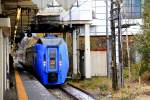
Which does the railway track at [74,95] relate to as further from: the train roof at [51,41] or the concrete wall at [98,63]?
Result: the concrete wall at [98,63]

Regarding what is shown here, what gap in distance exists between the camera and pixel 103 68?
130 feet

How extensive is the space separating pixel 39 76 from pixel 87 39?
636 cm

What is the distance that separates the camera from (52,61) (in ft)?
104

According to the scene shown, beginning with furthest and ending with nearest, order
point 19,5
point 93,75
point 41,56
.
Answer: point 93,75 < point 41,56 < point 19,5

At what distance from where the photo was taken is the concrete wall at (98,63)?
39.5 m

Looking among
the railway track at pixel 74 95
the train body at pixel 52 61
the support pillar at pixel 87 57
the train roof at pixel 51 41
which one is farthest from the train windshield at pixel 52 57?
the support pillar at pixel 87 57

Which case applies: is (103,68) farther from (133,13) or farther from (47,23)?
(133,13)

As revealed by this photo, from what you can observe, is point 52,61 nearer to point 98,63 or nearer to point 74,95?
point 74,95

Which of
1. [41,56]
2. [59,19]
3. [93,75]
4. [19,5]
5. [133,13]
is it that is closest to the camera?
[19,5]

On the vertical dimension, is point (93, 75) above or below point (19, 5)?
below

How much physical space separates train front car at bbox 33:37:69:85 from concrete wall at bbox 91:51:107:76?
7736mm

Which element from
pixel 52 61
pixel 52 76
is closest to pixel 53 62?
pixel 52 61

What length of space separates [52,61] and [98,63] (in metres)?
8.56

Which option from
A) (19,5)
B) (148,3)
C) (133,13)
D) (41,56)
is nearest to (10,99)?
(19,5)
